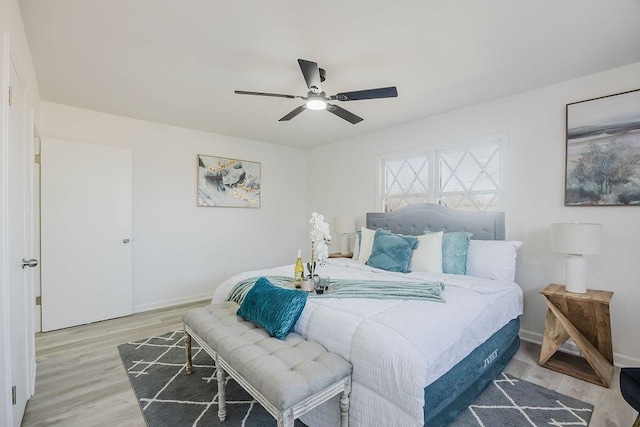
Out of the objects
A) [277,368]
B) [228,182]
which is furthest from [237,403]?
[228,182]

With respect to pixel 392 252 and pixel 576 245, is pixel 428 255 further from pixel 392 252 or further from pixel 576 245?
pixel 576 245

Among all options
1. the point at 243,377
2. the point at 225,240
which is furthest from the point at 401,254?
the point at 225,240

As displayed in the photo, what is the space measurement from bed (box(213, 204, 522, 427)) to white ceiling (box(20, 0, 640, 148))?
67.9 inches

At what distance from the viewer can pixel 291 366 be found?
153cm

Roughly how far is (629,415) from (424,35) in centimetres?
287

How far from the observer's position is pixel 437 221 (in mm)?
3656

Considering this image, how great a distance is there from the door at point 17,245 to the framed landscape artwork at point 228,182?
7.98 ft

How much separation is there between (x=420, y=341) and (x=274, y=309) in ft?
2.99

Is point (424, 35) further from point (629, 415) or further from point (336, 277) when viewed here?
point (629, 415)

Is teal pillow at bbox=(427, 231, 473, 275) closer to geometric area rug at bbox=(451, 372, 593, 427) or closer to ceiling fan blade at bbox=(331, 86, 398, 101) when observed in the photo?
geometric area rug at bbox=(451, 372, 593, 427)

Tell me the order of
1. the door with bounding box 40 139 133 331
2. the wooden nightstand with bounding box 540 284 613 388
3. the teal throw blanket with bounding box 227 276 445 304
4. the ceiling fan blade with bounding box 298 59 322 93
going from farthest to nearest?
the door with bounding box 40 139 133 331, the wooden nightstand with bounding box 540 284 613 388, the teal throw blanket with bounding box 227 276 445 304, the ceiling fan blade with bounding box 298 59 322 93

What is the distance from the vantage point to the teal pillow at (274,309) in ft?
6.21

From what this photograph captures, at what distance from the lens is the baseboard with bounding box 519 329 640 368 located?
8.31 feet

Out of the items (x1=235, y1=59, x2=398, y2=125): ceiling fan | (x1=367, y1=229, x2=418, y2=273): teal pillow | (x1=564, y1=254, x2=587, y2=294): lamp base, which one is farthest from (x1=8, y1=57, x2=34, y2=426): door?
(x1=564, y1=254, x2=587, y2=294): lamp base
